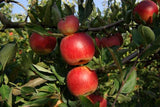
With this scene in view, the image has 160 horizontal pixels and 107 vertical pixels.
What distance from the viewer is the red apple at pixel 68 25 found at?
0.63 meters

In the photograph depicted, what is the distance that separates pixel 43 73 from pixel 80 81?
0.47 feet

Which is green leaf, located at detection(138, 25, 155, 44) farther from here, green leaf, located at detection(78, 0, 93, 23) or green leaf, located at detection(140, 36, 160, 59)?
green leaf, located at detection(78, 0, 93, 23)

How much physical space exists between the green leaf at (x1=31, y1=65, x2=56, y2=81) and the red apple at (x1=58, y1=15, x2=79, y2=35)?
0.16m

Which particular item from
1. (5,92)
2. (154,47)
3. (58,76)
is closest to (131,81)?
(154,47)

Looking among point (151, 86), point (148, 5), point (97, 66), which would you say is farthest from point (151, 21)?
point (151, 86)

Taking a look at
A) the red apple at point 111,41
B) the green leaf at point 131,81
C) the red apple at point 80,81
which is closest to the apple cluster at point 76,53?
the red apple at point 80,81

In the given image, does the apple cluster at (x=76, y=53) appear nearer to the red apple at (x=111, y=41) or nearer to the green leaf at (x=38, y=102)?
the green leaf at (x=38, y=102)

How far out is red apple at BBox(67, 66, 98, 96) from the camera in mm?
670

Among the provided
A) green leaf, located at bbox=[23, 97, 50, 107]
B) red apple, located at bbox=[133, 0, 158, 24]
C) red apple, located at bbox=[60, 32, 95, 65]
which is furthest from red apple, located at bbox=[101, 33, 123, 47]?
green leaf, located at bbox=[23, 97, 50, 107]

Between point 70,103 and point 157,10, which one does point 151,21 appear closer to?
point 157,10

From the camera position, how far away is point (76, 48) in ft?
2.19

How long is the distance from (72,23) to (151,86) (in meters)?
2.46

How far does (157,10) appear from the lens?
35.0 inches

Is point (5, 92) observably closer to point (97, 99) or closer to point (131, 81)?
point (97, 99)
